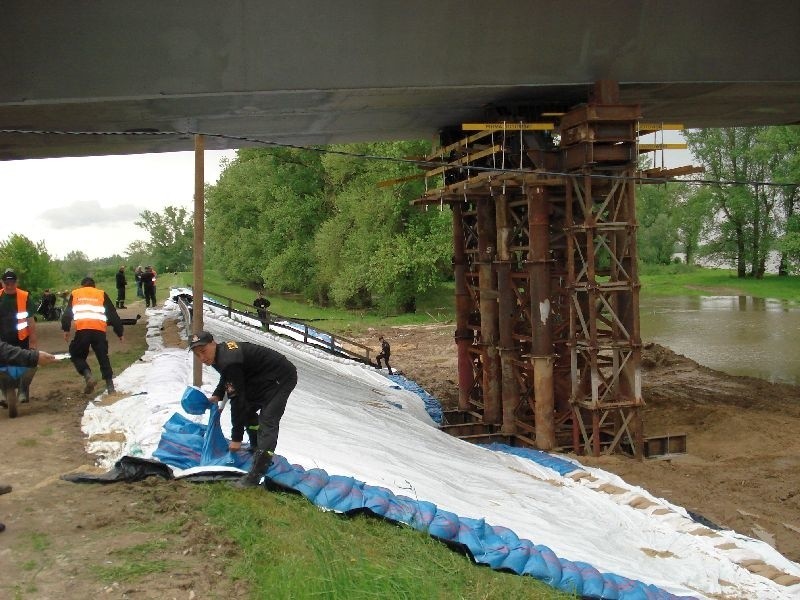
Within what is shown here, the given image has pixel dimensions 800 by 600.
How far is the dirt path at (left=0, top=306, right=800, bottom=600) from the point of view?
17.1ft

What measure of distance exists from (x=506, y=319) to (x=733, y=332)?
23094 millimetres

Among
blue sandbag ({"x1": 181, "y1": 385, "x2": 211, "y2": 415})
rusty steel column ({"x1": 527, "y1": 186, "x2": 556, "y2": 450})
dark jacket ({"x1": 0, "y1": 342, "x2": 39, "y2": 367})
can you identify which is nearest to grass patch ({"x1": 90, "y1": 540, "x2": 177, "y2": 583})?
blue sandbag ({"x1": 181, "y1": 385, "x2": 211, "y2": 415})

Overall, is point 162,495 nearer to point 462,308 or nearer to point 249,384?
point 249,384

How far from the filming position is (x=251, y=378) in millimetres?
6941

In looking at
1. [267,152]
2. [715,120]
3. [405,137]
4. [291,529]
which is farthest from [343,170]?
[291,529]

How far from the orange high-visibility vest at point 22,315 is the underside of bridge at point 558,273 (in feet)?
22.5

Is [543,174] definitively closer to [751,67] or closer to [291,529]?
[751,67]

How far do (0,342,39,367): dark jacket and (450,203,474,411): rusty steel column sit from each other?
1148cm

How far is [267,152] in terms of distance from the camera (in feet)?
154

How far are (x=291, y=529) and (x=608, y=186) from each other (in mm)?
9258

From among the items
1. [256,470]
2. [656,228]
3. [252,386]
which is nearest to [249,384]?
[252,386]

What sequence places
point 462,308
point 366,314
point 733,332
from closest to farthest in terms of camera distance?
point 462,308 < point 733,332 < point 366,314

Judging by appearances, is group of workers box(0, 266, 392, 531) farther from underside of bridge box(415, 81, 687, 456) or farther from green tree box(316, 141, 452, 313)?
green tree box(316, 141, 452, 313)

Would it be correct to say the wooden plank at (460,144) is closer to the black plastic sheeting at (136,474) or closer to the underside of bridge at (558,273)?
the underside of bridge at (558,273)
